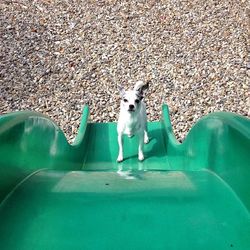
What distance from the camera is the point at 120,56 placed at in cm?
502

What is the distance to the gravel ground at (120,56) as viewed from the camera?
429cm

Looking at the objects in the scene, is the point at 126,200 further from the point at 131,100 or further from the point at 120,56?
the point at 120,56

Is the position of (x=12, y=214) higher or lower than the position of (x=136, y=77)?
lower

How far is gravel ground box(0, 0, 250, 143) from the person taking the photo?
429 cm

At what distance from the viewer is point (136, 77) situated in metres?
4.69

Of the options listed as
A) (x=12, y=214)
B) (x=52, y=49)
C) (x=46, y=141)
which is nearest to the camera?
(x=12, y=214)

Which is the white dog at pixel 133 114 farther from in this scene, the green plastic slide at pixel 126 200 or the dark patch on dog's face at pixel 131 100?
the green plastic slide at pixel 126 200

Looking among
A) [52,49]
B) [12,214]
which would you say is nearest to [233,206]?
[12,214]

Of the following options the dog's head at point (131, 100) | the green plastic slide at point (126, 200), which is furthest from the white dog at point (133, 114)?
the green plastic slide at point (126, 200)

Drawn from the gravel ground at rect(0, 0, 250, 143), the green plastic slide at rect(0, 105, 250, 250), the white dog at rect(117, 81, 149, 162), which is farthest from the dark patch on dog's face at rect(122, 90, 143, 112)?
the gravel ground at rect(0, 0, 250, 143)

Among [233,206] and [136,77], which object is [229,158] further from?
[136,77]

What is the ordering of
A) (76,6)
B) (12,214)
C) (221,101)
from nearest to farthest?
(12,214)
(221,101)
(76,6)

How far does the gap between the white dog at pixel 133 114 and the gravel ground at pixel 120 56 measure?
0.78 meters

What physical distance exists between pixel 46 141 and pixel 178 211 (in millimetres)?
1209
